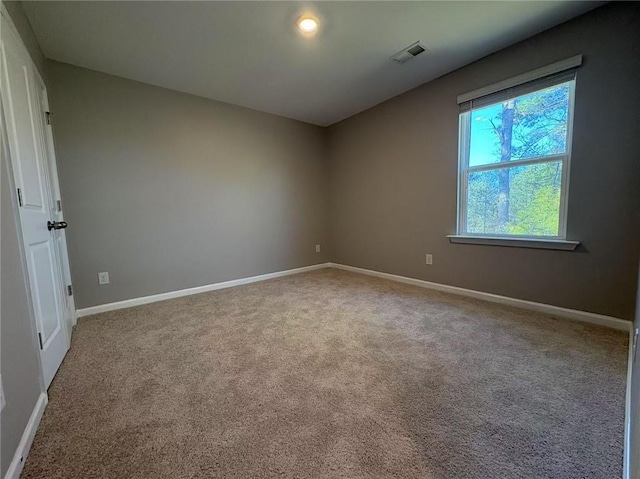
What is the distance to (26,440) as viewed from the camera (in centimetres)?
105

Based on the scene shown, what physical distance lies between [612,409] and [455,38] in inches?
109

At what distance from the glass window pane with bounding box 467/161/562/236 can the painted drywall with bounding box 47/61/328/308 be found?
2.50m

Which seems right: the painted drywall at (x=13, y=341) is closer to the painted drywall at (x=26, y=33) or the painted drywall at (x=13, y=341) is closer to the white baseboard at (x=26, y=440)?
the white baseboard at (x=26, y=440)

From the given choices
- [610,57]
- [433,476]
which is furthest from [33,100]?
[610,57]

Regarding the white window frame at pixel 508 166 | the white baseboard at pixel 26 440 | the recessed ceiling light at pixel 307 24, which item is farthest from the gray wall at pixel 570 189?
the white baseboard at pixel 26 440

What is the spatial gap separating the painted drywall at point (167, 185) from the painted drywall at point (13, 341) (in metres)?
1.62

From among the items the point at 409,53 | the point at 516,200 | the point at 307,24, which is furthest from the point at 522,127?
the point at 307,24

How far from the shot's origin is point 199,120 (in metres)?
3.20

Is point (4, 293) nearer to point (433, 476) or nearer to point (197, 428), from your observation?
point (197, 428)

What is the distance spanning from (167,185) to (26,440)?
8.26 ft

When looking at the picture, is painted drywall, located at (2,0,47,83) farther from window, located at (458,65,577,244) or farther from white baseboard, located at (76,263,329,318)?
window, located at (458,65,577,244)

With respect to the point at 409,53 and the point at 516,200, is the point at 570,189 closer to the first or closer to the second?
the point at 516,200

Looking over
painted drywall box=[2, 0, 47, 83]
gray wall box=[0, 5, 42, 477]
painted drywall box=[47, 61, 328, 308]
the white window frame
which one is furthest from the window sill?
painted drywall box=[2, 0, 47, 83]

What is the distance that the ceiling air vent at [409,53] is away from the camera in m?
2.35
